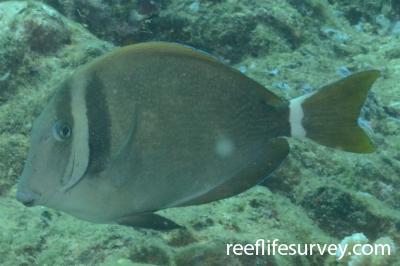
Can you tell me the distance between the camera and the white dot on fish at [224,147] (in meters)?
1.81

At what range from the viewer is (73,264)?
7.29 feet

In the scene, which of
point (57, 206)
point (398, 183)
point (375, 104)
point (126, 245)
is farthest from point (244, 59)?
point (57, 206)

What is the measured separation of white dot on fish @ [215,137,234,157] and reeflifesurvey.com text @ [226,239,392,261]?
30.0 inches

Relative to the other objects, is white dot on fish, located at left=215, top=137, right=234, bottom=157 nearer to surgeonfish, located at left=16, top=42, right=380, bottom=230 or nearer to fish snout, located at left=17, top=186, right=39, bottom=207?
surgeonfish, located at left=16, top=42, right=380, bottom=230

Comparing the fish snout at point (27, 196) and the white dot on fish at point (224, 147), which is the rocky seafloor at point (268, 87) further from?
the white dot on fish at point (224, 147)

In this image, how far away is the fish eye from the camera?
167cm

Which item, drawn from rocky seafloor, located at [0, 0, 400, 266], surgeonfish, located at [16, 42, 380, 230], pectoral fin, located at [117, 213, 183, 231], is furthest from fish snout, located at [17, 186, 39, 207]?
rocky seafloor, located at [0, 0, 400, 266]

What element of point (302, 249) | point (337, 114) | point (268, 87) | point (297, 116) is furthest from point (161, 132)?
point (268, 87)

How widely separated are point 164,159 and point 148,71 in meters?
0.35

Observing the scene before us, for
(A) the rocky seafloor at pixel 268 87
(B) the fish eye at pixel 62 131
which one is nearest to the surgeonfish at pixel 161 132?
(B) the fish eye at pixel 62 131

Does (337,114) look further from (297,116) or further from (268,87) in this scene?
(268,87)

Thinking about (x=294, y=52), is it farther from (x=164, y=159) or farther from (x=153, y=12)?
(x=164, y=159)

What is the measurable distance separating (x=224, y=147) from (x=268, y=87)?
2.43 metres

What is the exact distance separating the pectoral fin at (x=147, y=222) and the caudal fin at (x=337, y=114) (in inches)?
25.4
